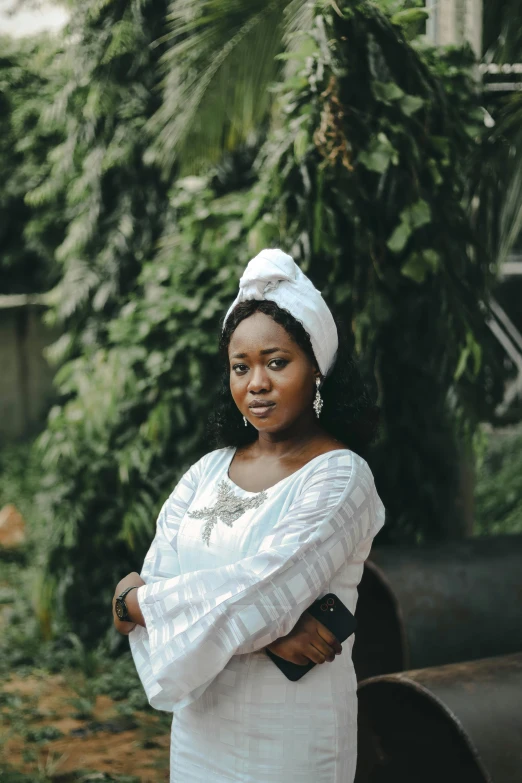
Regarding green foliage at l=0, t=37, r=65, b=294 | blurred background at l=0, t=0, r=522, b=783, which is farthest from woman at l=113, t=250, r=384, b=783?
green foliage at l=0, t=37, r=65, b=294

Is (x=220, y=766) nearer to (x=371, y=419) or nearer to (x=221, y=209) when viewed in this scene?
(x=371, y=419)

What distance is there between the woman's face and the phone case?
38cm

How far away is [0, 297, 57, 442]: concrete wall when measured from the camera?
11.2 metres

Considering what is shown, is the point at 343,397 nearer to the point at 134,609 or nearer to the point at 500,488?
the point at 134,609

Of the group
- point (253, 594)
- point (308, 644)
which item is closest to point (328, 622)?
point (308, 644)

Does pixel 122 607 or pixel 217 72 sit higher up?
pixel 217 72

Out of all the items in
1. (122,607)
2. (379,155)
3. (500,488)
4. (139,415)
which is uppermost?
(379,155)

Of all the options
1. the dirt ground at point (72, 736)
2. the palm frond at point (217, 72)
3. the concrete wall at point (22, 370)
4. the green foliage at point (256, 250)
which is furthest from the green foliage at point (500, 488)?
the concrete wall at point (22, 370)

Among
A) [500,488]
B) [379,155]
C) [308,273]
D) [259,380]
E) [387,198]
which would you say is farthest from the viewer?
[500,488]

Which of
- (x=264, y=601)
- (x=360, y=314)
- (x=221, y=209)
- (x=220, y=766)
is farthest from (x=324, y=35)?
(x=220, y=766)

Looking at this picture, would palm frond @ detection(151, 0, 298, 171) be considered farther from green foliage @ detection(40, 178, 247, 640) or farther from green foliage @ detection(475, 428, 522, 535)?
green foliage @ detection(475, 428, 522, 535)

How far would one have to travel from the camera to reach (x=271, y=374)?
192cm

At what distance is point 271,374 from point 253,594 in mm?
453

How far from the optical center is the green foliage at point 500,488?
6441 millimetres
